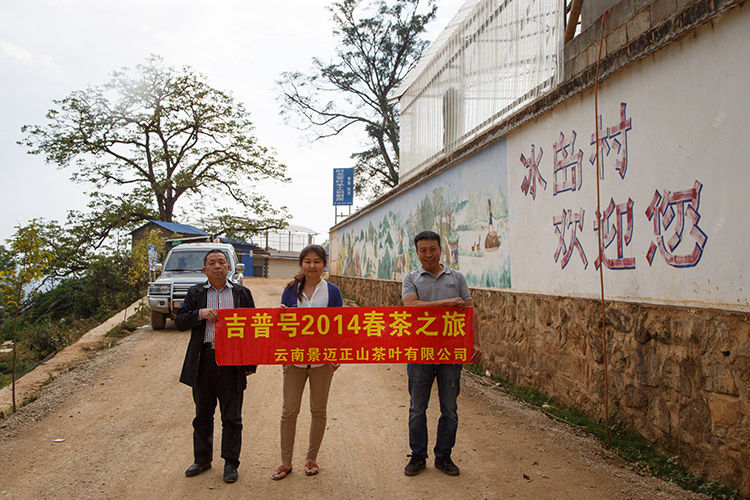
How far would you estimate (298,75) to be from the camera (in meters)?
32.2

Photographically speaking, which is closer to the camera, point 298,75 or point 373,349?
point 373,349

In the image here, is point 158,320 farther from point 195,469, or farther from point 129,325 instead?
point 195,469

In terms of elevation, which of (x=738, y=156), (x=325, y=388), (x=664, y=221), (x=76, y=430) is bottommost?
(x=76, y=430)

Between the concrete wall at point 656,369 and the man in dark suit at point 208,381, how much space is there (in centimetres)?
341

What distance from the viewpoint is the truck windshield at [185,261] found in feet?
47.1

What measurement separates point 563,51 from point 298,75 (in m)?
27.7

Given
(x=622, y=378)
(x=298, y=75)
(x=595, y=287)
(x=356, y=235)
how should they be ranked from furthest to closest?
(x=298, y=75)
(x=356, y=235)
(x=595, y=287)
(x=622, y=378)

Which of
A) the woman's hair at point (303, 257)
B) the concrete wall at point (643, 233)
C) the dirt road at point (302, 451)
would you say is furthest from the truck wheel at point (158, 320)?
the woman's hair at point (303, 257)

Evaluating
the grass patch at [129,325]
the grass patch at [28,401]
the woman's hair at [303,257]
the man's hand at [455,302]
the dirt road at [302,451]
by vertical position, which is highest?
the woman's hair at [303,257]

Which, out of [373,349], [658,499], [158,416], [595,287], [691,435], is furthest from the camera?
[158,416]

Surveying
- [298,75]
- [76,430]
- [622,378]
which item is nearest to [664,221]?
[622,378]

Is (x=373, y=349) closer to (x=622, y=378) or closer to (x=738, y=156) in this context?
(x=622, y=378)

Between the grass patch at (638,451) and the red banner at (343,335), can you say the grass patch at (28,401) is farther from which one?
the grass patch at (638,451)

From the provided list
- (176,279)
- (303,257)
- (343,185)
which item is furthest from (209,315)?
(343,185)
